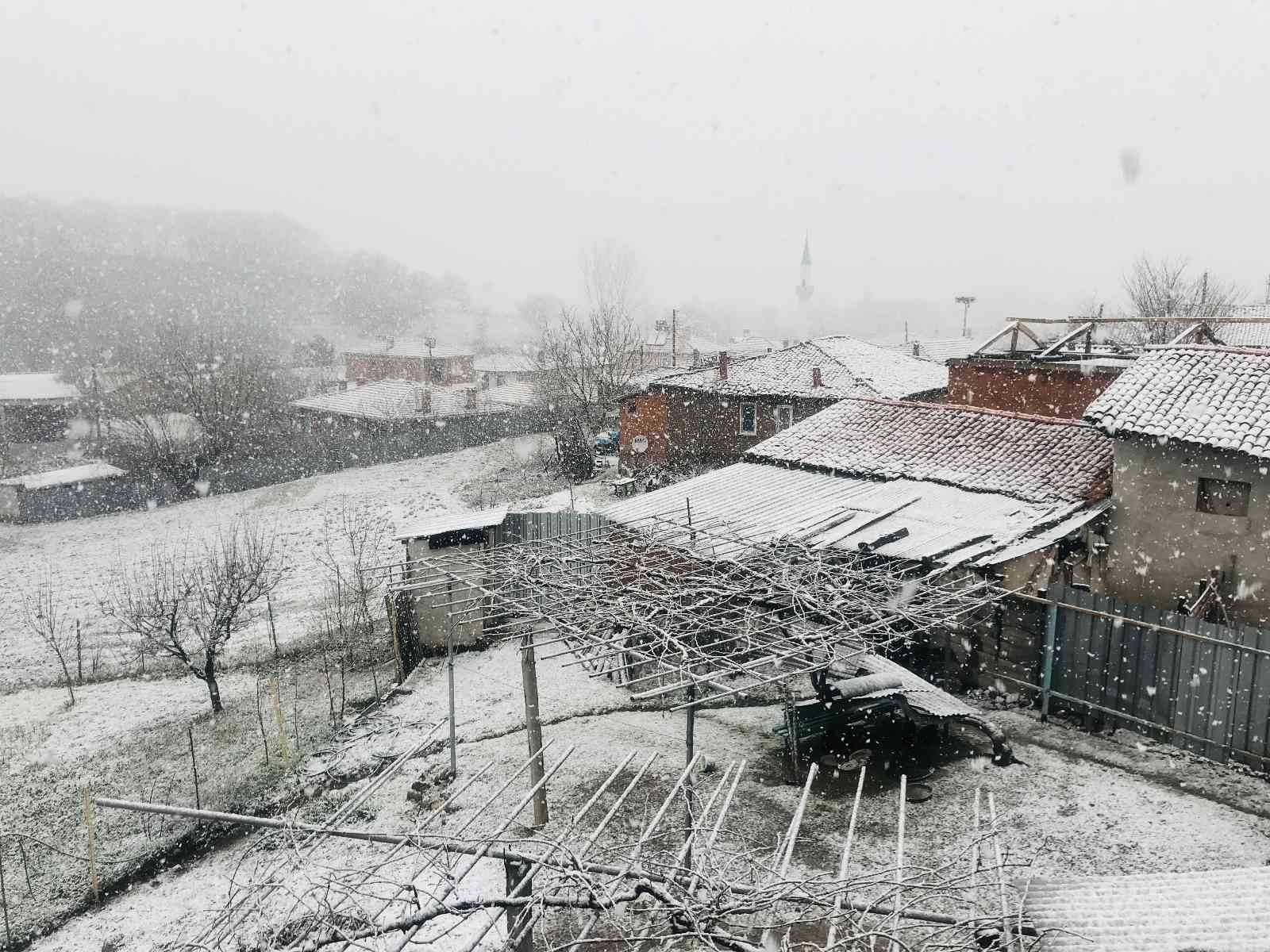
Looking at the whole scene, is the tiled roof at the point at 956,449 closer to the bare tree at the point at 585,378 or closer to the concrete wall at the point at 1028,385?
the concrete wall at the point at 1028,385

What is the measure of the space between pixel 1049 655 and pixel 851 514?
11.8ft

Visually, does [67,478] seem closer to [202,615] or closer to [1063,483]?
[202,615]

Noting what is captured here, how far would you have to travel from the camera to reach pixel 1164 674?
27.6ft

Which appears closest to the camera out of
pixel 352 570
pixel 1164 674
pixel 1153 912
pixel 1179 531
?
pixel 1153 912

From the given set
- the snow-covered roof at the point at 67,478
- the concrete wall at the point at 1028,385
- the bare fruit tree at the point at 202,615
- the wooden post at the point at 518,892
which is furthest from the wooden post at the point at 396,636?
the snow-covered roof at the point at 67,478

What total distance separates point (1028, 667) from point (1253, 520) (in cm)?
400

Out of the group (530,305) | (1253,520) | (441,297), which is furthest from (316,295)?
(1253,520)

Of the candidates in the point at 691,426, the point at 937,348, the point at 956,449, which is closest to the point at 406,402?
the point at 691,426

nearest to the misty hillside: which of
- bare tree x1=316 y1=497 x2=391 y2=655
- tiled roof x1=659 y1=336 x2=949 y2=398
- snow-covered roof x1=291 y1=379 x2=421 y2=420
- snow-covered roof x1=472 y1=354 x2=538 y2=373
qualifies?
snow-covered roof x1=472 y1=354 x2=538 y2=373

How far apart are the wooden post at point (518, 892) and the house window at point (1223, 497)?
11.0 m

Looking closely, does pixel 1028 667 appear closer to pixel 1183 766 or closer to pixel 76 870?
pixel 1183 766

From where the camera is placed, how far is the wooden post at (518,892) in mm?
3686

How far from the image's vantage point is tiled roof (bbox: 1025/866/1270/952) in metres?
3.26


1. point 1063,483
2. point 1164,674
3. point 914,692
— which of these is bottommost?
point 914,692
